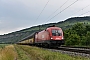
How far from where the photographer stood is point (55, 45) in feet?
107

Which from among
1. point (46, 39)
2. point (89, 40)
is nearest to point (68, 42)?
point (89, 40)

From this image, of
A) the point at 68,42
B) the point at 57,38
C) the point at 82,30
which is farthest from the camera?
the point at 82,30

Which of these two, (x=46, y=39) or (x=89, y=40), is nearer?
(x=46, y=39)

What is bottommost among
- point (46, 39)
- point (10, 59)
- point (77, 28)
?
point (10, 59)

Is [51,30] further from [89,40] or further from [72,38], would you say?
[72,38]

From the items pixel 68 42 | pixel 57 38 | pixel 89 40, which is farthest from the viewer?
pixel 68 42

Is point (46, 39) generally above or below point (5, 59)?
above

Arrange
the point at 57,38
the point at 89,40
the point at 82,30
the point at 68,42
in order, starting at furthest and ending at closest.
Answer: the point at 82,30 < the point at 68,42 < the point at 89,40 < the point at 57,38

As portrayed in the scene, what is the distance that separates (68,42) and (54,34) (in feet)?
97.2

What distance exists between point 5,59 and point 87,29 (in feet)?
213

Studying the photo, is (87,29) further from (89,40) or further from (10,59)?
(10,59)

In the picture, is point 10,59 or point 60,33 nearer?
point 10,59

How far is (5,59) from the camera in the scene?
18.9 meters

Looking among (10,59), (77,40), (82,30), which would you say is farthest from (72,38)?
(10,59)
